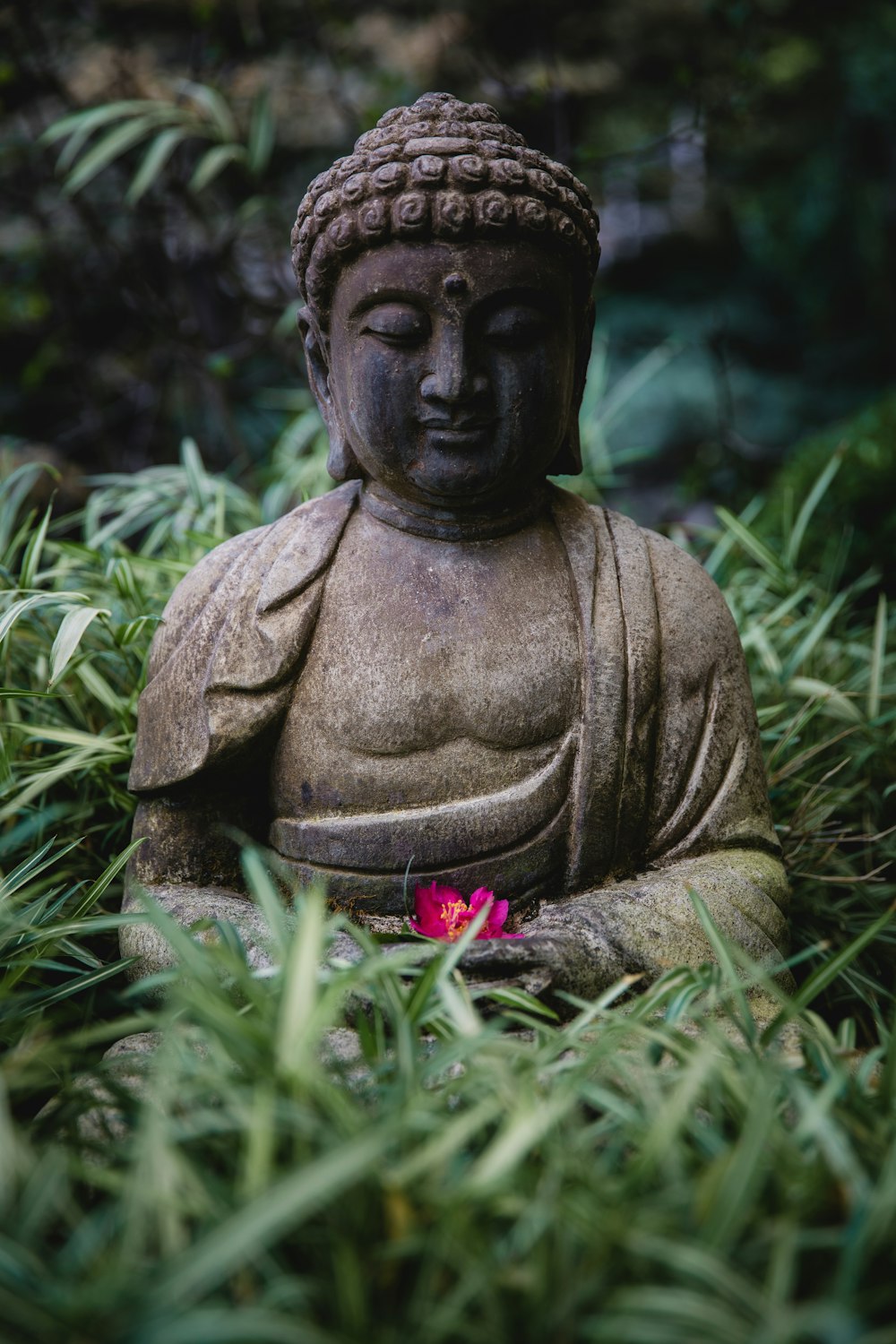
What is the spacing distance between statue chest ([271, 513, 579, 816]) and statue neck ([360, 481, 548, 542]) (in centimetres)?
3

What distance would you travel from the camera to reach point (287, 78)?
644 centimetres

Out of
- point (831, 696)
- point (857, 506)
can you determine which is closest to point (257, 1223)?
point (831, 696)

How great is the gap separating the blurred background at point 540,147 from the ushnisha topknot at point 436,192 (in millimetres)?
2264

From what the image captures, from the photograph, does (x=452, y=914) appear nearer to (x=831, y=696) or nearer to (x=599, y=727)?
(x=599, y=727)

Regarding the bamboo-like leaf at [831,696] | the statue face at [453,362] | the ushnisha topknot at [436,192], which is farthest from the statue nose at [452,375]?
the bamboo-like leaf at [831,696]

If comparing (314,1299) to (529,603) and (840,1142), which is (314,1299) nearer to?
(840,1142)

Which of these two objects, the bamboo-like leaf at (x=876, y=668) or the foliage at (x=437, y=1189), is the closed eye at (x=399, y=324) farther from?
the bamboo-like leaf at (x=876, y=668)

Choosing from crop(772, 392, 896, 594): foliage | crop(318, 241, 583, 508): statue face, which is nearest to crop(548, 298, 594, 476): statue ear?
crop(318, 241, 583, 508): statue face

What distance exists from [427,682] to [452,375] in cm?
55

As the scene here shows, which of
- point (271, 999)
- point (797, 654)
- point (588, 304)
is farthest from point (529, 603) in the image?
point (797, 654)

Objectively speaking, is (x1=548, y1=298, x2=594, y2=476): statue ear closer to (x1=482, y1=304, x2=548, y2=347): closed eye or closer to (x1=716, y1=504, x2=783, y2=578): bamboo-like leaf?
(x1=482, y1=304, x2=548, y2=347): closed eye

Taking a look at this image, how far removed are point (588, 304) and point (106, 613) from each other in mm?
1285

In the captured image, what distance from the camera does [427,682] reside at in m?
2.15

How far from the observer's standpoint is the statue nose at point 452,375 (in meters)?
2.04
